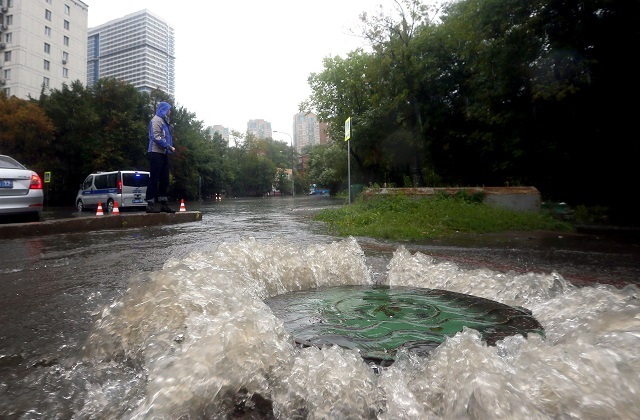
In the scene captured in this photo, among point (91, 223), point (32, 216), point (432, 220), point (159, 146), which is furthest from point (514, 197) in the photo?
point (32, 216)

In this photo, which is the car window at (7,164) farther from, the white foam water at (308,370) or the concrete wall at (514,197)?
the concrete wall at (514,197)

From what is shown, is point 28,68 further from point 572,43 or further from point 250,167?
point 572,43

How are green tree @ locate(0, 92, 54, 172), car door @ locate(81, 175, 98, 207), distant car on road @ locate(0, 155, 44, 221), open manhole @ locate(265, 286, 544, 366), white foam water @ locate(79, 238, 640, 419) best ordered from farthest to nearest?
green tree @ locate(0, 92, 54, 172) → car door @ locate(81, 175, 98, 207) → distant car on road @ locate(0, 155, 44, 221) → open manhole @ locate(265, 286, 544, 366) → white foam water @ locate(79, 238, 640, 419)

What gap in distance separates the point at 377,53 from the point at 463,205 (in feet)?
42.5

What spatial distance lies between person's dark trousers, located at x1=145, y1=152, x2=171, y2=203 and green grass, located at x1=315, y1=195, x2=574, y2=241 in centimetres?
339

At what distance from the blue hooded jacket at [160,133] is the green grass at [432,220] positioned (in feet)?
11.2

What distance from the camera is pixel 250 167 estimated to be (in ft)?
214

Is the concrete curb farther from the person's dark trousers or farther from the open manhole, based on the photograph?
the open manhole

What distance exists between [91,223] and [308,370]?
6369 millimetres

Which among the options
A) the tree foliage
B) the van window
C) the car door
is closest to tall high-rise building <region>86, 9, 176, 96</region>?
the car door

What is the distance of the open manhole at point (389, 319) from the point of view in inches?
69.1

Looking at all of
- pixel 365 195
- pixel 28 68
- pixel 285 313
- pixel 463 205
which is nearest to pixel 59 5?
pixel 28 68

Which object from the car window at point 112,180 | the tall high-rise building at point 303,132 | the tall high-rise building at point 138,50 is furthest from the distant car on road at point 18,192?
the tall high-rise building at point 303,132

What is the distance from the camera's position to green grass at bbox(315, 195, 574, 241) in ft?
21.7
